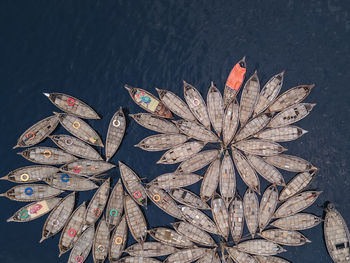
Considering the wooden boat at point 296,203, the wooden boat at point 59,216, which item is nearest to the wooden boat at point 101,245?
the wooden boat at point 59,216

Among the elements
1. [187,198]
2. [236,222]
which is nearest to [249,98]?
[187,198]

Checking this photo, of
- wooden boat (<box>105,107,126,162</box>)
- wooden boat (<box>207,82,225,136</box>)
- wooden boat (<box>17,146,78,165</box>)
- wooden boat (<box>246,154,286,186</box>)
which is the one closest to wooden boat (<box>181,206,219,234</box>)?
wooden boat (<box>246,154,286,186</box>)

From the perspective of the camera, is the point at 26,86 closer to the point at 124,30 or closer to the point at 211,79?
the point at 124,30

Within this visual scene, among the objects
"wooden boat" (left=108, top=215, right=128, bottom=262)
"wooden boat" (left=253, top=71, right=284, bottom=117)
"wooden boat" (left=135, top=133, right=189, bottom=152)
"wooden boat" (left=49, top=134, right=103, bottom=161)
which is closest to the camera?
"wooden boat" (left=108, top=215, right=128, bottom=262)

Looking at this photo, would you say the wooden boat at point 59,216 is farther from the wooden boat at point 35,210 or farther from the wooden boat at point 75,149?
the wooden boat at point 75,149

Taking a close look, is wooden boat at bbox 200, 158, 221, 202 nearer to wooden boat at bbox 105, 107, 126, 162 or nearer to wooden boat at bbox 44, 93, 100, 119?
wooden boat at bbox 105, 107, 126, 162
